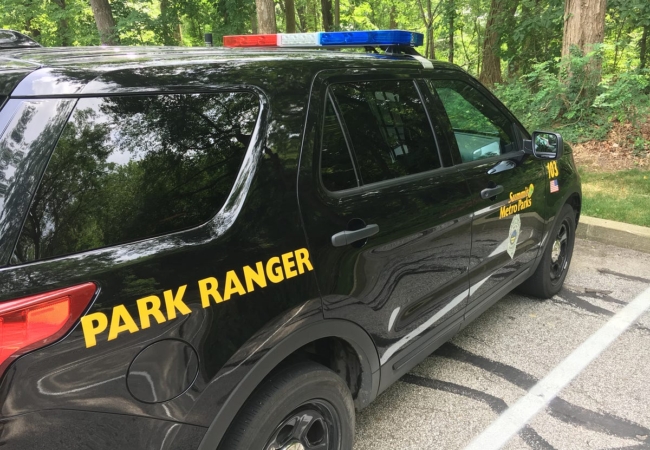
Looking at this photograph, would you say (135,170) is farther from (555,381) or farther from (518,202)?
(555,381)

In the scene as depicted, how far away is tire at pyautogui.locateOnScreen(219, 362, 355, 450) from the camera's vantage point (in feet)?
5.35

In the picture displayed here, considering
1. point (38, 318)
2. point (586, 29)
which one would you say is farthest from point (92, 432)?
point (586, 29)

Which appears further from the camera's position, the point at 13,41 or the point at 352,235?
the point at 13,41

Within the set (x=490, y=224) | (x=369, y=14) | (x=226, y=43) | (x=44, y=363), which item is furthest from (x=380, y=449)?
(x=369, y=14)

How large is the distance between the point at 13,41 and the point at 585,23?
8148 mm

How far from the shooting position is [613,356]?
3.20m

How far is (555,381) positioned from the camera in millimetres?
2961

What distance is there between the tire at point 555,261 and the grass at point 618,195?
1.79 m

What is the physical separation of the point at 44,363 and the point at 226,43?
8.45 feet

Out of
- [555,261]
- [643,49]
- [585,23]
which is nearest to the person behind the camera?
[555,261]

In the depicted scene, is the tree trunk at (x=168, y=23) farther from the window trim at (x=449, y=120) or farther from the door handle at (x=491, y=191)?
the door handle at (x=491, y=191)

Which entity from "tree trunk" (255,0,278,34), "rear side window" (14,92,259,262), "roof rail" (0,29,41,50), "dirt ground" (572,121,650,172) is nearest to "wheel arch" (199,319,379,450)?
"rear side window" (14,92,259,262)

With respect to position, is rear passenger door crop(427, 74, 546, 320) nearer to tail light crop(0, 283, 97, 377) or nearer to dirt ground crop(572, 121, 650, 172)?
tail light crop(0, 283, 97, 377)

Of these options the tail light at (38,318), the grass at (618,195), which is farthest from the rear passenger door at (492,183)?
the grass at (618,195)
